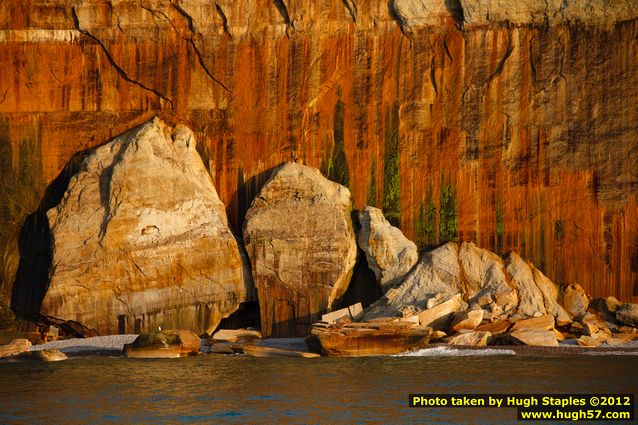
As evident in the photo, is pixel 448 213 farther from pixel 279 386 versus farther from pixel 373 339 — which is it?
pixel 279 386

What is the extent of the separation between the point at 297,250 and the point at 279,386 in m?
9.06

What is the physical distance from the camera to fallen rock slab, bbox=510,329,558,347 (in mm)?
25703

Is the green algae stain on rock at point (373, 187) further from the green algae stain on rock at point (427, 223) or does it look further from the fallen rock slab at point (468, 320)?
the fallen rock slab at point (468, 320)

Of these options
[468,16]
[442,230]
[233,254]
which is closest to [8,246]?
[233,254]

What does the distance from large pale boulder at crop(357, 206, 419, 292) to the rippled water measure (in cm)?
489

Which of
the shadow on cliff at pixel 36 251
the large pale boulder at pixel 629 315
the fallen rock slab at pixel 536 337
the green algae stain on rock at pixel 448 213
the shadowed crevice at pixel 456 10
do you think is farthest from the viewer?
the shadow on cliff at pixel 36 251

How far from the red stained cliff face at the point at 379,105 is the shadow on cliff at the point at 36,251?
1.05ft

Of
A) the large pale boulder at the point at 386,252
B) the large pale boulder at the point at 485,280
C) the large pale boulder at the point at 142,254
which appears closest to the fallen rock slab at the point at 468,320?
the large pale boulder at the point at 485,280

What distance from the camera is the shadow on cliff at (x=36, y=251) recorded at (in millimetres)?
31297

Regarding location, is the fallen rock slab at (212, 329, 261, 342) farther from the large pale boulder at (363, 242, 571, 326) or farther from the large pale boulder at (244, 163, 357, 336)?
the large pale boulder at (363, 242, 571, 326)

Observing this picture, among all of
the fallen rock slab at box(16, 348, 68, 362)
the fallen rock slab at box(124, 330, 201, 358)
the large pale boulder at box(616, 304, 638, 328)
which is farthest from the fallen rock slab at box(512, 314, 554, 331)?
the fallen rock slab at box(16, 348, 68, 362)

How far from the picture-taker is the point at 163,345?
25875 mm

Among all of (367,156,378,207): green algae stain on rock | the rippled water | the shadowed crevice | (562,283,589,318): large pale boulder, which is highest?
the shadowed crevice

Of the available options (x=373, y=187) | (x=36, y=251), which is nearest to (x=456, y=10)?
(x=373, y=187)
